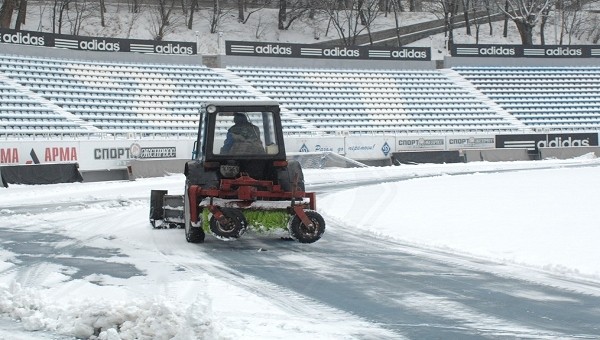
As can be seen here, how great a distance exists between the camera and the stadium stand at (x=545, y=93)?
4450cm

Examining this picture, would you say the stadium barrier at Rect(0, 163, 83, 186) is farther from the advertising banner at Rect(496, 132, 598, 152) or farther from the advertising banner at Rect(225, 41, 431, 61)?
the advertising banner at Rect(496, 132, 598, 152)

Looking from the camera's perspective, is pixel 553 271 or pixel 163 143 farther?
pixel 163 143

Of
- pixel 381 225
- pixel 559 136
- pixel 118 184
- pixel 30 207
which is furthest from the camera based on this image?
pixel 559 136

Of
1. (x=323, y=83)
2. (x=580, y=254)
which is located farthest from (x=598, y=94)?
(x=580, y=254)

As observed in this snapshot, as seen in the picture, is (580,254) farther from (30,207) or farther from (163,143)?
(163,143)

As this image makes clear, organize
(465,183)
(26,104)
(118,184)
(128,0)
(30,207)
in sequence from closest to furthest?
(30,207)
(465,183)
(118,184)
(26,104)
(128,0)

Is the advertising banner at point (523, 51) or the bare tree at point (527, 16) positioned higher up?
the bare tree at point (527, 16)

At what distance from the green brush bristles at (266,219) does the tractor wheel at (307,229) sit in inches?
5.3

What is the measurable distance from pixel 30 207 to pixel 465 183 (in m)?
11.2

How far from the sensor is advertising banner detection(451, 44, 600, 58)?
49469mm

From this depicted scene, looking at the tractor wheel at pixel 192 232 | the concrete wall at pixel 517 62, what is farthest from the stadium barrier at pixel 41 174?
the concrete wall at pixel 517 62

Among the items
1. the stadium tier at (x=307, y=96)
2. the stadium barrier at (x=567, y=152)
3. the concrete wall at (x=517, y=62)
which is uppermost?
the concrete wall at (x=517, y=62)

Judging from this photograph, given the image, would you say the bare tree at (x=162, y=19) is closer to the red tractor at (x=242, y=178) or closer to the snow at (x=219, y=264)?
the snow at (x=219, y=264)

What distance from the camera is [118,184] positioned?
26.1 m
